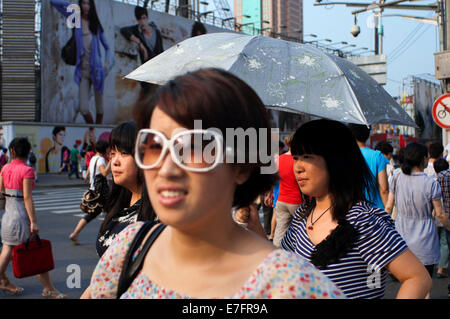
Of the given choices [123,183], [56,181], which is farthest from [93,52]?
[123,183]

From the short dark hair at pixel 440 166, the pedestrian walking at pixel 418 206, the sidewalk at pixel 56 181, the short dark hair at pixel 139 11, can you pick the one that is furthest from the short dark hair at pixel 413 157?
the short dark hair at pixel 139 11

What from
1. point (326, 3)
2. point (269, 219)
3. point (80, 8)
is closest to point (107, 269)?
point (269, 219)

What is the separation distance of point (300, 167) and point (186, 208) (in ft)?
4.72

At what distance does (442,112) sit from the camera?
9383 millimetres

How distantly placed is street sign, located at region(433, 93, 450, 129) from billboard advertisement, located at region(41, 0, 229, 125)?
76.9 feet

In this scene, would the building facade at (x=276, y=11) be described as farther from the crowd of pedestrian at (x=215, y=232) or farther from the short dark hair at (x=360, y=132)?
the crowd of pedestrian at (x=215, y=232)

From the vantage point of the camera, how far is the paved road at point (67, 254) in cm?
597

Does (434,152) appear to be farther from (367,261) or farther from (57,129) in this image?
(57,129)

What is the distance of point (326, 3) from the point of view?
12.0m

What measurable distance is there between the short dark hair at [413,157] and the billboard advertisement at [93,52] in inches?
1041

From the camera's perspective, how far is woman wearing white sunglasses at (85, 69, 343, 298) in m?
1.29

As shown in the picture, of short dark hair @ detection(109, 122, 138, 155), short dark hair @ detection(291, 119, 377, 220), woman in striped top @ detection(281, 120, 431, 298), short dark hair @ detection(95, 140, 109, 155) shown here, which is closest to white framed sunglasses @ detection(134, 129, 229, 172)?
woman in striped top @ detection(281, 120, 431, 298)
